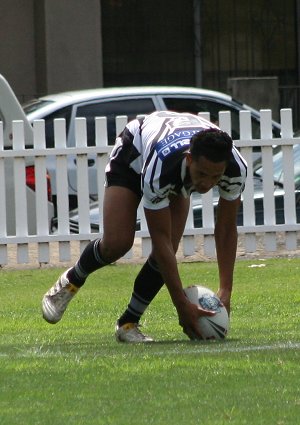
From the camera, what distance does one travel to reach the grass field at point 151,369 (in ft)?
18.7

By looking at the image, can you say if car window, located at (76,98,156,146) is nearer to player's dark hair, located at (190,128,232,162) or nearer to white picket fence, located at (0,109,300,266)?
white picket fence, located at (0,109,300,266)

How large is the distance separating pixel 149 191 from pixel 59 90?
56.6ft

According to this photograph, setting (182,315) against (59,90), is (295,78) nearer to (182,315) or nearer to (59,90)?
(59,90)

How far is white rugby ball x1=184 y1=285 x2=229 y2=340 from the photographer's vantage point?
7.74m

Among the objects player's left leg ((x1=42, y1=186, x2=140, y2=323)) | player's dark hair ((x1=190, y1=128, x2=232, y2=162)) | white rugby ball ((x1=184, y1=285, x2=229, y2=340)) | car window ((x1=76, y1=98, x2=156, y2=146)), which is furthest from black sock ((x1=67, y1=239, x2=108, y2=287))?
car window ((x1=76, y1=98, x2=156, y2=146))

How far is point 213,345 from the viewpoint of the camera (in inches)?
301

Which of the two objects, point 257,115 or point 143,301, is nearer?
point 143,301

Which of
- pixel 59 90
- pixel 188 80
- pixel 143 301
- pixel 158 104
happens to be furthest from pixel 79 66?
pixel 143 301

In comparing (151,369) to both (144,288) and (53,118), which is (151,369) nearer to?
(144,288)

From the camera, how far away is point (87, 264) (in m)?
8.12

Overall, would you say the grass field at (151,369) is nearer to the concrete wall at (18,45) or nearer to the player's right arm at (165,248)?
the player's right arm at (165,248)

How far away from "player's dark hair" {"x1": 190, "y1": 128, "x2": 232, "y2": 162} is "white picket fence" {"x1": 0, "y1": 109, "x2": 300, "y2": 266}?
5.95 m

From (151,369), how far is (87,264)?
1.49 meters

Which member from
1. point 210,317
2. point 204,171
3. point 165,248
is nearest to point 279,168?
point 210,317
